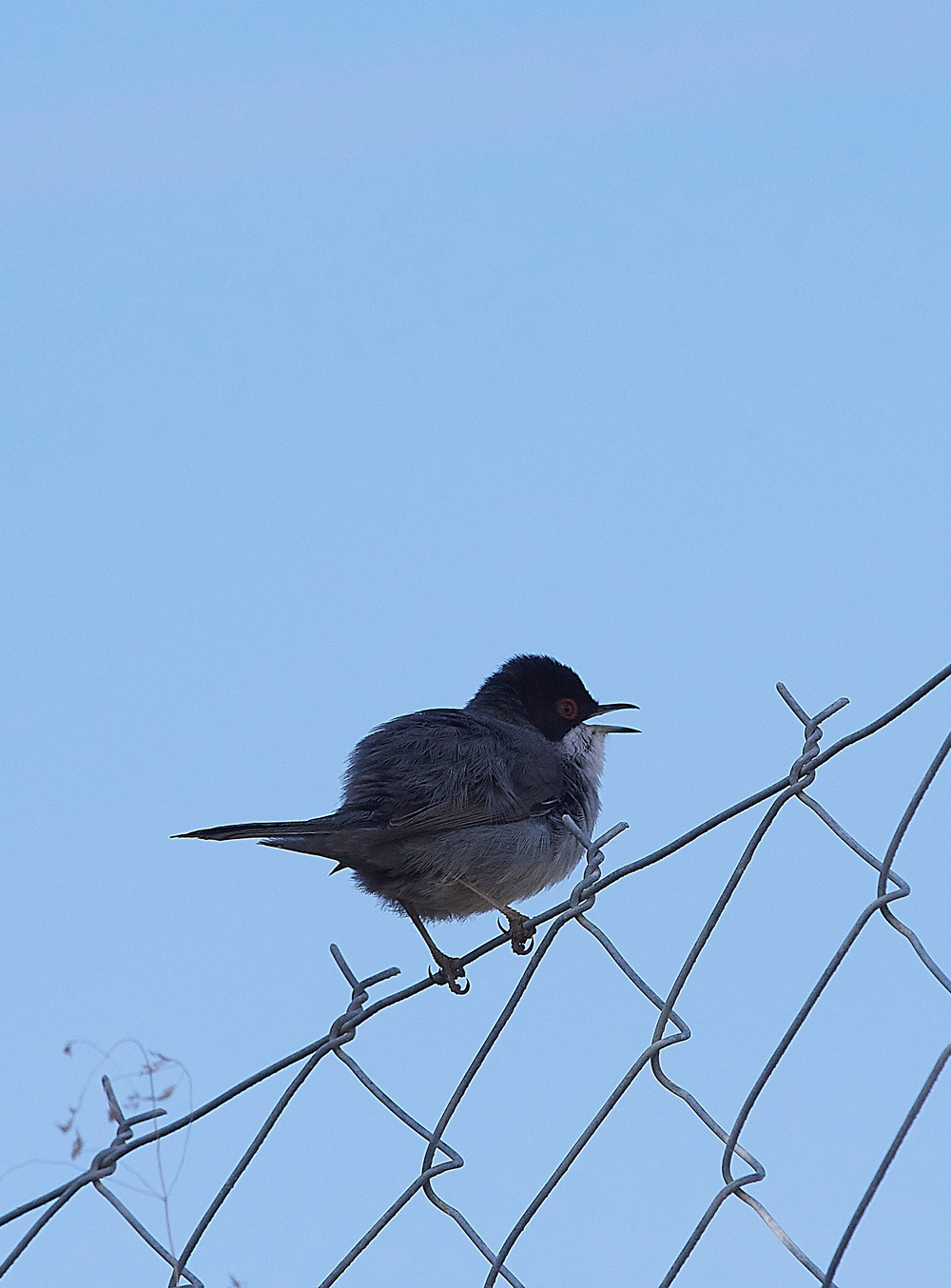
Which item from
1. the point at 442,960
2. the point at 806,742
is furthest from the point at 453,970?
the point at 806,742

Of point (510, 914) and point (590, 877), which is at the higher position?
point (510, 914)

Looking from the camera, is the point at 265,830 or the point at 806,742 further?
the point at 265,830

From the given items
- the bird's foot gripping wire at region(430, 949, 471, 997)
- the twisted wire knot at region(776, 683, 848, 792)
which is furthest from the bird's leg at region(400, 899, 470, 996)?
the twisted wire knot at region(776, 683, 848, 792)

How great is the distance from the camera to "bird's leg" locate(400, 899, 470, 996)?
160 inches

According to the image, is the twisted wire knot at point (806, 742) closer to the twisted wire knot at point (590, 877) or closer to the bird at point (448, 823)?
the twisted wire knot at point (590, 877)

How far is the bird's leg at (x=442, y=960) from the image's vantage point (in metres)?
4.06

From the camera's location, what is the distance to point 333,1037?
2.55 metres

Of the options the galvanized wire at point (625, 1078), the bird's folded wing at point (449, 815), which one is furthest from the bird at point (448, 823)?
the galvanized wire at point (625, 1078)

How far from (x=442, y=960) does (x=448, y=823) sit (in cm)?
42

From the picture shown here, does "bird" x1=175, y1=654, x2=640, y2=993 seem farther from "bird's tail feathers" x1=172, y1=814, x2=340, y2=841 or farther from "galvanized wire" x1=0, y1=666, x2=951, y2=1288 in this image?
"galvanized wire" x1=0, y1=666, x2=951, y2=1288

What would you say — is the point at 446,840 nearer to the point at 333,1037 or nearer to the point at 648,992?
the point at 333,1037

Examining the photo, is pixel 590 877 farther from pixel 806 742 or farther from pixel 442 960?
pixel 442 960

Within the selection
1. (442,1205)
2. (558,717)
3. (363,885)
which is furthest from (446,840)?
(442,1205)

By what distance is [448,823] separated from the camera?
14.8ft
